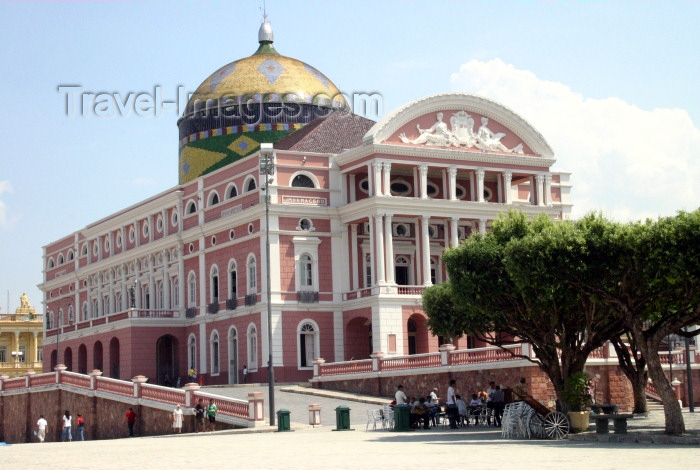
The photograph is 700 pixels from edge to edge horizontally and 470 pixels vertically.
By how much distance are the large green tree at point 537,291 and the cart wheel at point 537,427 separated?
6.98ft

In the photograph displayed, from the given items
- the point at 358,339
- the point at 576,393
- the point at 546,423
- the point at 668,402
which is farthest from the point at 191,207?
the point at 668,402

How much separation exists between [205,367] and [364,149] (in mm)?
14610

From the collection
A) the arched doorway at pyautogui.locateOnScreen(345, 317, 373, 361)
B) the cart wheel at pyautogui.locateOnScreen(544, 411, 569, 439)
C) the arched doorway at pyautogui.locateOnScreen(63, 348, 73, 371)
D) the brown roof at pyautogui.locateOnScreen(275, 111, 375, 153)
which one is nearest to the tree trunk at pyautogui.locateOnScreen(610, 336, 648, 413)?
the cart wheel at pyautogui.locateOnScreen(544, 411, 569, 439)

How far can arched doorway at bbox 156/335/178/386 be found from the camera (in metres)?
64.9

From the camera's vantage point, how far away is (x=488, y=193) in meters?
62.4

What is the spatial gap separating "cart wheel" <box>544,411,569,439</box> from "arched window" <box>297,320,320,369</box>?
27.3m

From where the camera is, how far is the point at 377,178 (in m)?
56.4

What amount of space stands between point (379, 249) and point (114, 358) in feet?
63.5

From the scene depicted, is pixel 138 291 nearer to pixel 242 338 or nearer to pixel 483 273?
pixel 242 338

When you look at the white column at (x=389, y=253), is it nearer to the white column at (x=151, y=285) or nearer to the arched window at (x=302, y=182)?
the arched window at (x=302, y=182)

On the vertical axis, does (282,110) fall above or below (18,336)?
above

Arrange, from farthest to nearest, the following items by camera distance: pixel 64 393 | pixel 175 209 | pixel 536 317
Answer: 1. pixel 175 209
2. pixel 64 393
3. pixel 536 317

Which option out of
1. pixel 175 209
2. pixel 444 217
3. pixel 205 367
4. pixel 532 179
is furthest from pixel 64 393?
pixel 532 179

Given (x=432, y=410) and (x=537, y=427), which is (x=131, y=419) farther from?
(x=537, y=427)
